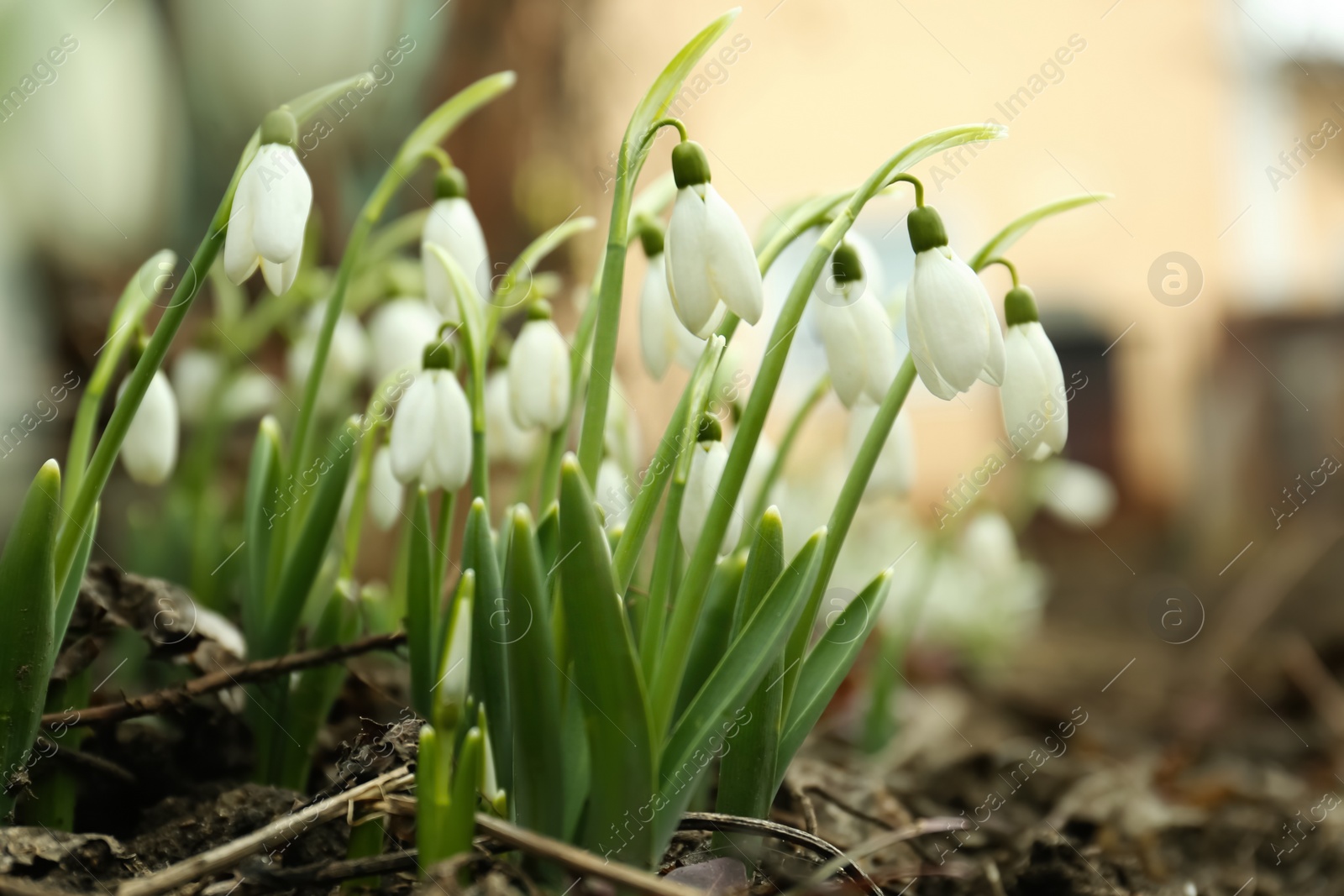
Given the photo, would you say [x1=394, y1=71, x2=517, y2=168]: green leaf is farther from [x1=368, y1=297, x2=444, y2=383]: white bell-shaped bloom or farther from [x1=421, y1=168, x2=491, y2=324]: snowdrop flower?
[x1=368, y1=297, x2=444, y2=383]: white bell-shaped bloom

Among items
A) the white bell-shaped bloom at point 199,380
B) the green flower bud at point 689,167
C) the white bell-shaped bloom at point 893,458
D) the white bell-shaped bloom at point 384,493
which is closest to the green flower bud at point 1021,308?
the white bell-shaped bloom at point 893,458

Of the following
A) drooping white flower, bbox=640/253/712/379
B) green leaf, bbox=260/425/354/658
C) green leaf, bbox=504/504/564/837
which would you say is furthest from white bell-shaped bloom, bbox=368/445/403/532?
green leaf, bbox=504/504/564/837

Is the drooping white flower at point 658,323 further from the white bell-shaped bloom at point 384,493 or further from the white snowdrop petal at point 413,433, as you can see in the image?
the white bell-shaped bloom at point 384,493

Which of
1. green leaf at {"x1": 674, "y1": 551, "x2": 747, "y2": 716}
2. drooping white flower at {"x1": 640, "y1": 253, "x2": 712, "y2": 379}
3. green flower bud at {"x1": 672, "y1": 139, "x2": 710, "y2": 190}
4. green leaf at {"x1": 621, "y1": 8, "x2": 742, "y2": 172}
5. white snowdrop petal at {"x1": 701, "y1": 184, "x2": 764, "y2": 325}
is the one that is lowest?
green leaf at {"x1": 674, "y1": 551, "x2": 747, "y2": 716}

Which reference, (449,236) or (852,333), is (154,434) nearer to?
(449,236)

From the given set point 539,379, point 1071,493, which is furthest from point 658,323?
point 1071,493
